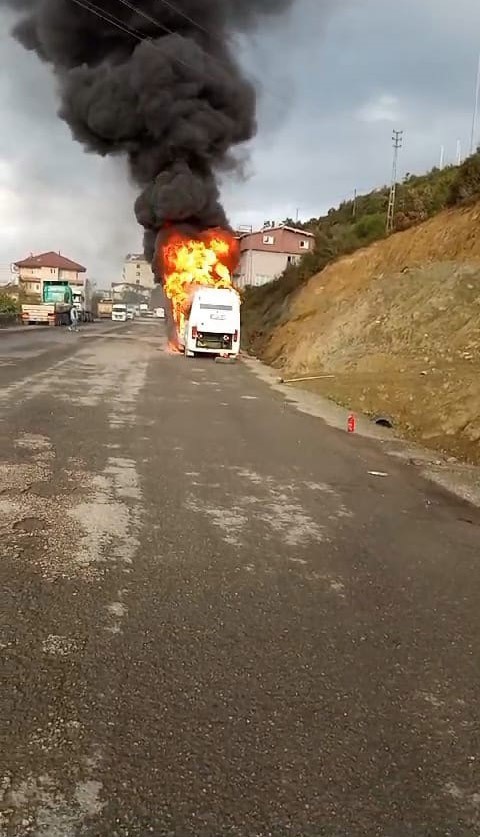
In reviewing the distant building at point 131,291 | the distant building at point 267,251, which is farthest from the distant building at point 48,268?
the distant building at point 267,251

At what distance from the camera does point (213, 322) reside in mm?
27172

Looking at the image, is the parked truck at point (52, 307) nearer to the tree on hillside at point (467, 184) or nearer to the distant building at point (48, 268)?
the tree on hillside at point (467, 184)

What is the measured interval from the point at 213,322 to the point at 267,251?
46644mm

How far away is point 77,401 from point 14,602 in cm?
922

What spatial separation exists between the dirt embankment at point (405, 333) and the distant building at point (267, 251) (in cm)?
3906

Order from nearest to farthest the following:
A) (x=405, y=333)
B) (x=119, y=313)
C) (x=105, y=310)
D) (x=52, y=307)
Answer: (x=405, y=333) → (x=52, y=307) → (x=119, y=313) → (x=105, y=310)

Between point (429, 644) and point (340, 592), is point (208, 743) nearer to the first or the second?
point (429, 644)

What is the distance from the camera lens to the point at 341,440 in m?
11.1

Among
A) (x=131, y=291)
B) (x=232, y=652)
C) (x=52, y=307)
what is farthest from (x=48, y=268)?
(x=232, y=652)

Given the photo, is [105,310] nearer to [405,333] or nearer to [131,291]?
[131,291]

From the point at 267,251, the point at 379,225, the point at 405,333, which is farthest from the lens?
the point at 267,251

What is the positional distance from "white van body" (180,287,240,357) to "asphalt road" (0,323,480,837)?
19.2m

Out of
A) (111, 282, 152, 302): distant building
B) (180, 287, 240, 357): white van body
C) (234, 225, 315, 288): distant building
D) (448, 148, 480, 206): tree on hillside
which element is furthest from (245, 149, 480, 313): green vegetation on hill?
(111, 282, 152, 302): distant building

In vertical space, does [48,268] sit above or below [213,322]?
above
